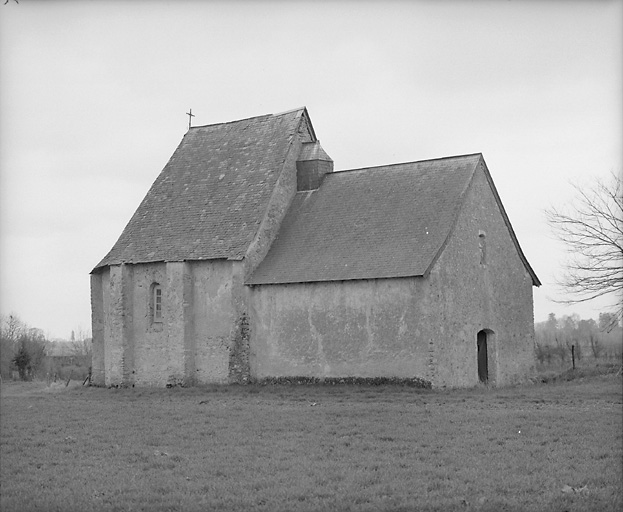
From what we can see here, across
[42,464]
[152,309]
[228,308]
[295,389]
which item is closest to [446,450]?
[42,464]

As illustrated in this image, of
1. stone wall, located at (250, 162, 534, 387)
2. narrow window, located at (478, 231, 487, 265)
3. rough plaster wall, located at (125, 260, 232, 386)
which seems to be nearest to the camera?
stone wall, located at (250, 162, 534, 387)

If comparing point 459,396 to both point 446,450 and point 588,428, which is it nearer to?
point 588,428

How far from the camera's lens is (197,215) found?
32.4m

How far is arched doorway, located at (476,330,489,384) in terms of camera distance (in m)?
29.6

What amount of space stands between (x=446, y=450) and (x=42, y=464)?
7383 millimetres

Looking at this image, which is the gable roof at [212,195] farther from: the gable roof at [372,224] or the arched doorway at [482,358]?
the arched doorway at [482,358]

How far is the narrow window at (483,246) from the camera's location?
29.8 meters

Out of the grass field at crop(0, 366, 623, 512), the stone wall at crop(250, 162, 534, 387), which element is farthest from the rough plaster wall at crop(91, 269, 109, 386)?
the grass field at crop(0, 366, 623, 512)

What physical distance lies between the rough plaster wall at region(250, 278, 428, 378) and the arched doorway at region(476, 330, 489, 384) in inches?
165

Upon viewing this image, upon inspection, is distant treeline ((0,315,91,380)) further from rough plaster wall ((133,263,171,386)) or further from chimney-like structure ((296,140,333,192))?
chimney-like structure ((296,140,333,192))

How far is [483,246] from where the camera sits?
30.1 meters

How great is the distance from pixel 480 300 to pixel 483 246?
2084mm

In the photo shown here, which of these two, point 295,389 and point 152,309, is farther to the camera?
point 152,309

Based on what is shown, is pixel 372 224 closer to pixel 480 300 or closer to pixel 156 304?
pixel 480 300
